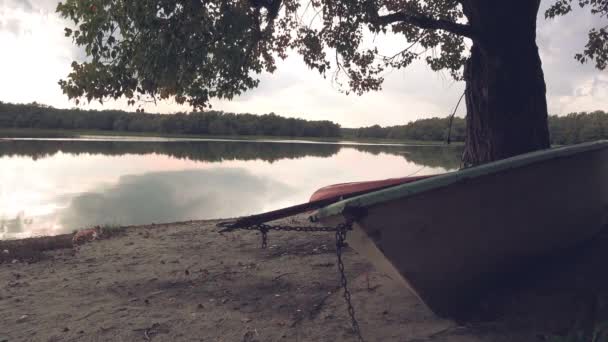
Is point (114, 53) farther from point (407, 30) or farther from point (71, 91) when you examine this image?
point (407, 30)

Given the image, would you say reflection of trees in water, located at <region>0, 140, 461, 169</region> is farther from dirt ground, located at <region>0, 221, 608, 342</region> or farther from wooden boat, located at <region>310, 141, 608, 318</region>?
wooden boat, located at <region>310, 141, 608, 318</region>

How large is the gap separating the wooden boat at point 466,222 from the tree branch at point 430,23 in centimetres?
263

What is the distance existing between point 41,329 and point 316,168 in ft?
136

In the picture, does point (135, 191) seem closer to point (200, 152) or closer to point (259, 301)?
point (259, 301)

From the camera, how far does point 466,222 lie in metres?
3.82

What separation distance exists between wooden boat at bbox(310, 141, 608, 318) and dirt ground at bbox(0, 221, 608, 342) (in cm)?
35

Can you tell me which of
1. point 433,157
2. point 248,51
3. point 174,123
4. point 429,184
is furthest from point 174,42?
point 174,123

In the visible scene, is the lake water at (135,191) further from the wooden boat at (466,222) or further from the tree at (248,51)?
the wooden boat at (466,222)

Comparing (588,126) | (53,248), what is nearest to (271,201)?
(53,248)

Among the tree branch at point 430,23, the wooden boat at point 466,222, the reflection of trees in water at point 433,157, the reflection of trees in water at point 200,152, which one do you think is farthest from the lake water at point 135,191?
the wooden boat at point 466,222

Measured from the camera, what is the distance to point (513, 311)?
166 inches

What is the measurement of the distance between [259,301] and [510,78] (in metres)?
4.90

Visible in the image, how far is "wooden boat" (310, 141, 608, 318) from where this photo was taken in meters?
3.36

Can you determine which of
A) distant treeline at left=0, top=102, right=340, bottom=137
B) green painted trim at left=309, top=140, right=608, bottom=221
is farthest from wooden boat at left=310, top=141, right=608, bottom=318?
distant treeline at left=0, top=102, right=340, bottom=137
